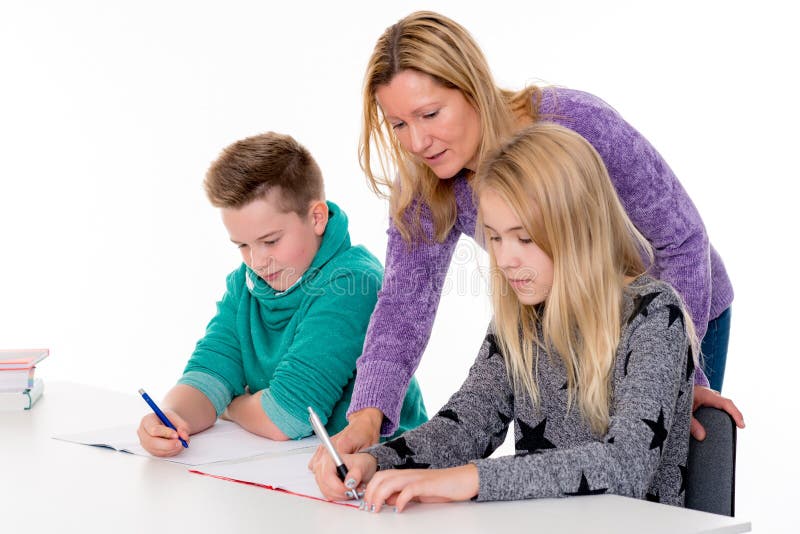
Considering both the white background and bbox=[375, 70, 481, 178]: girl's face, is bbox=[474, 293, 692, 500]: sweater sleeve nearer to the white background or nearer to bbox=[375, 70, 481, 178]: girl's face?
bbox=[375, 70, 481, 178]: girl's face

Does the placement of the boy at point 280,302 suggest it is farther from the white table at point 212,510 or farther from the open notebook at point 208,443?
the white table at point 212,510

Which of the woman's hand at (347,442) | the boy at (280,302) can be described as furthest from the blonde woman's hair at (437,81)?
the woman's hand at (347,442)

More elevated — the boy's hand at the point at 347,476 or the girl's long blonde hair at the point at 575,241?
the girl's long blonde hair at the point at 575,241

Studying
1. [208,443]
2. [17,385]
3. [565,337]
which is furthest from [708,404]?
[17,385]

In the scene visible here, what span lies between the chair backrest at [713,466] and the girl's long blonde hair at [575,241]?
160 millimetres

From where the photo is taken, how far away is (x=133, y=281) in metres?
3.71

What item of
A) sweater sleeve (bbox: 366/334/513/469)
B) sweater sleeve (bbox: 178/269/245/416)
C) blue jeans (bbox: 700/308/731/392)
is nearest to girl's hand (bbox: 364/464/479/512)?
sweater sleeve (bbox: 366/334/513/469)

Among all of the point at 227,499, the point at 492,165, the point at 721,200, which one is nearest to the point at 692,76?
the point at 721,200

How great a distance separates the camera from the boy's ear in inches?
73.9

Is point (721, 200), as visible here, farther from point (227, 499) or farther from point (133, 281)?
point (227, 499)

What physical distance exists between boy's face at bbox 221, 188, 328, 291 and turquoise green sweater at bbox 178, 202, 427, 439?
0.03 metres

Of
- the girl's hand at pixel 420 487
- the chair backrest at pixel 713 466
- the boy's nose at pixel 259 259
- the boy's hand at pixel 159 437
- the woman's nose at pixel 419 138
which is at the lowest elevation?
the chair backrest at pixel 713 466

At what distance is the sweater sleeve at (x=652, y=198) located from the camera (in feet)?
4.94

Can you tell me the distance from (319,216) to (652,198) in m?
0.68
